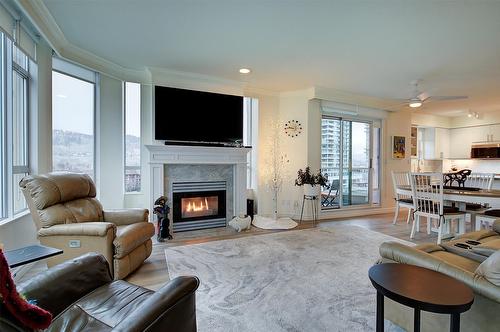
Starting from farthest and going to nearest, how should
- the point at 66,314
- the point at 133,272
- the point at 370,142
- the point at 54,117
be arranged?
the point at 370,142 < the point at 54,117 < the point at 133,272 < the point at 66,314

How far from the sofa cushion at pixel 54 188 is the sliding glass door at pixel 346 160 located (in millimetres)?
4466

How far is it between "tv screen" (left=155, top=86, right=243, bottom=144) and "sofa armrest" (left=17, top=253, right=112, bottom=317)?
289cm

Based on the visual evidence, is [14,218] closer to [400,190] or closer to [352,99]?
[400,190]

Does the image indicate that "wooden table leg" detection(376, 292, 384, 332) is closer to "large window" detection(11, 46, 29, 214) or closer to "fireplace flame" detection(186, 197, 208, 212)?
"large window" detection(11, 46, 29, 214)

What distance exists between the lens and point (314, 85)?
5.00 meters

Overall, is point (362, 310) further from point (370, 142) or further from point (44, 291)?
point (370, 142)

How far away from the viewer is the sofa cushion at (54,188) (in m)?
2.48

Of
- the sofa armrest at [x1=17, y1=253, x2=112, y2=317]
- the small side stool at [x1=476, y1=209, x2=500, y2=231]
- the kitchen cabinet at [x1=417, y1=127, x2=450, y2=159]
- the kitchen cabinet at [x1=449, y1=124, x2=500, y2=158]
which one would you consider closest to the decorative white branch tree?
the small side stool at [x1=476, y1=209, x2=500, y2=231]

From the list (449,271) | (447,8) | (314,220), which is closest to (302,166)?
(314,220)

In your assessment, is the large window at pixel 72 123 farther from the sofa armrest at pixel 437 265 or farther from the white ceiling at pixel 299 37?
the sofa armrest at pixel 437 265

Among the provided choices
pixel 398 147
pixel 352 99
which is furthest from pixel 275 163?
pixel 398 147

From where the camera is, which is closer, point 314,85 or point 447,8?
point 447,8

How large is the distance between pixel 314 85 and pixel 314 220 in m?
2.70

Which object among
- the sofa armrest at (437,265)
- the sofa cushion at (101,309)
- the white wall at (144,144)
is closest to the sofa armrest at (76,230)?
the sofa cushion at (101,309)
